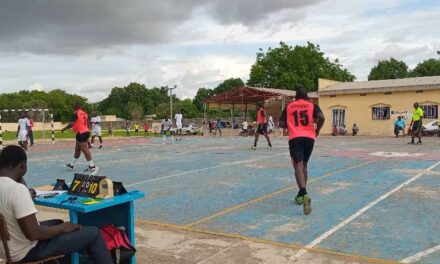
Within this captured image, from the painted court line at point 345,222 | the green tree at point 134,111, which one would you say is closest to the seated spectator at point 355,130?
the painted court line at point 345,222

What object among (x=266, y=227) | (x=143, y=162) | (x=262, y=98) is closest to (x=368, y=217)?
(x=266, y=227)

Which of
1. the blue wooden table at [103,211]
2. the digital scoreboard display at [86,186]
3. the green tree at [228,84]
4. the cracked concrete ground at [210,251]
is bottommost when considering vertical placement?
the cracked concrete ground at [210,251]

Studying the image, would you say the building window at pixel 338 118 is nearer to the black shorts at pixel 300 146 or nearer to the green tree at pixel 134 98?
the black shorts at pixel 300 146

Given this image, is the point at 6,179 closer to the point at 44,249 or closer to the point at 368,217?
the point at 44,249

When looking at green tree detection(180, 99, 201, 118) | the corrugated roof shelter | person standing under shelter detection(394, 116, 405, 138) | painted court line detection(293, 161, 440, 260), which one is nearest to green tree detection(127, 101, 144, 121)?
green tree detection(180, 99, 201, 118)

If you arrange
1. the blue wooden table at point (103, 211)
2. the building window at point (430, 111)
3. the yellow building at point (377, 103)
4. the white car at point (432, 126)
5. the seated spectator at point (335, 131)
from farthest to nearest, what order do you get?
the seated spectator at point (335, 131), the yellow building at point (377, 103), the building window at point (430, 111), the white car at point (432, 126), the blue wooden table at point (103, 211)

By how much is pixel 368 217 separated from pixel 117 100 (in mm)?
111247

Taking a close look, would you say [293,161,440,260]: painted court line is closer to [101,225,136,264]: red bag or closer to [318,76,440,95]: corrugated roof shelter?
[101,225,136,264]: red bag

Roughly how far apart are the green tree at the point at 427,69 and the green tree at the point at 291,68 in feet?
43.5

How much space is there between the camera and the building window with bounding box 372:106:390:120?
3364cm

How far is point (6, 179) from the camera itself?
3539mm

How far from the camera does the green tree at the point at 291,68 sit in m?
58.5

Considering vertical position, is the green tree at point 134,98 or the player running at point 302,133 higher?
the green tree at point 134,98

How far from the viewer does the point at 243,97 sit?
39.3 m
